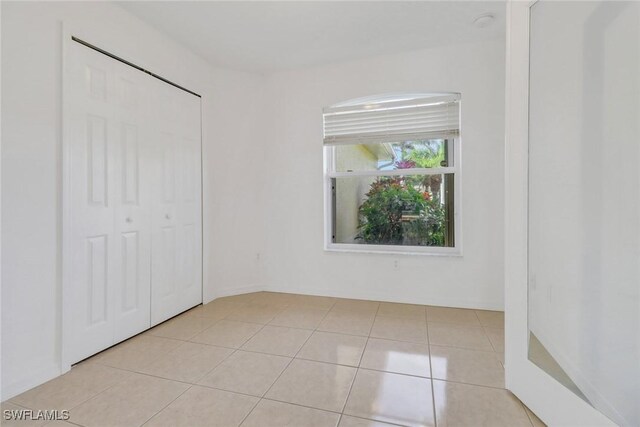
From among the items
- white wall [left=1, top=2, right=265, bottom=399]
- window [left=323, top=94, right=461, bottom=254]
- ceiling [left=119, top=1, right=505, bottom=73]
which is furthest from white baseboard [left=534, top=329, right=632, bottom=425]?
white wall [left=1, top=2, right=265, bottom=399]

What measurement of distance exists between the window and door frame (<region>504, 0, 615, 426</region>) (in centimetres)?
139

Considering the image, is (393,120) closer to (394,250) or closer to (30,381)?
(394,250)

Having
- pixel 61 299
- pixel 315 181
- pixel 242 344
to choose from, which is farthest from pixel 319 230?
pixel 61 299

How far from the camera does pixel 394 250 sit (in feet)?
10.8

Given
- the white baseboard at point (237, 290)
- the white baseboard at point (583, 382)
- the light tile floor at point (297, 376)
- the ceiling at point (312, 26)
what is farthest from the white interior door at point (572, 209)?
the white baseboard at point (237, 290)

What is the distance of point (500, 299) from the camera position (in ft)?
9.41

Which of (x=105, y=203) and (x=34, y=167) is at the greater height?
(x=34, y=167)

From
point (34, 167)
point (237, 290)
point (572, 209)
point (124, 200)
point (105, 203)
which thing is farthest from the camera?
point (237, 290)

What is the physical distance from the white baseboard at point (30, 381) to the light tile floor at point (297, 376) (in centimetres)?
4

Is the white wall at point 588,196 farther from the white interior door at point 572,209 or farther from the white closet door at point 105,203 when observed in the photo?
the white closet door at point 105,203

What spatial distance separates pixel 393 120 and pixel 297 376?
2.69 m

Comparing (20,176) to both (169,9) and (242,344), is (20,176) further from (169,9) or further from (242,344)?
(242,344)

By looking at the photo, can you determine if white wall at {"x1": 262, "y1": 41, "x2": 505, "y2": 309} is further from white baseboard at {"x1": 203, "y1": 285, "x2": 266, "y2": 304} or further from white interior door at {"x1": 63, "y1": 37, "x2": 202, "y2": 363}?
white interior door at {"x1": 63, "y1": 37, "x2": 202, "y2": 363}

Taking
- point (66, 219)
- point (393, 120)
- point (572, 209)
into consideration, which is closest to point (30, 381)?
point (66, 219)
